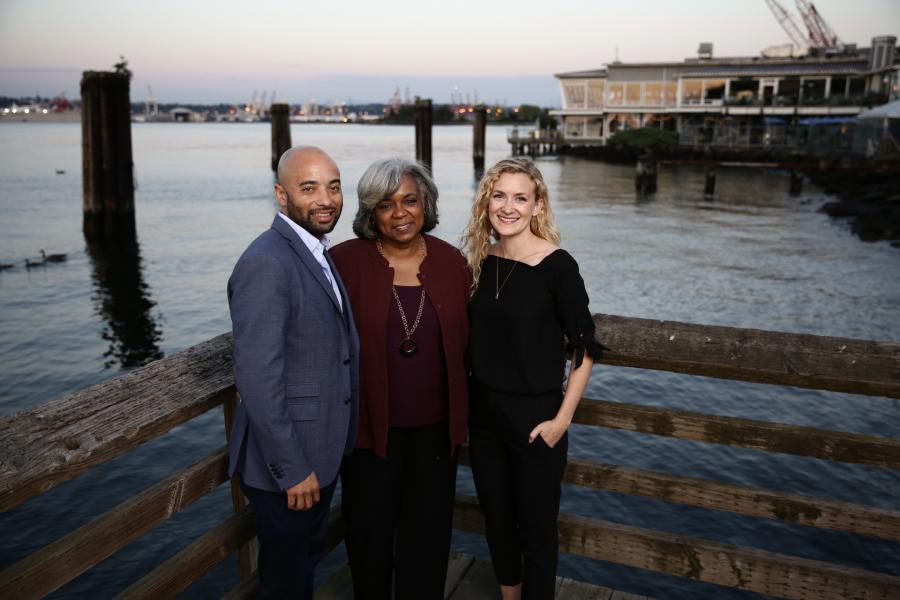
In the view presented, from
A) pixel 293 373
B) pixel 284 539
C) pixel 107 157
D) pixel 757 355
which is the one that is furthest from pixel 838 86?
pixel 284 539

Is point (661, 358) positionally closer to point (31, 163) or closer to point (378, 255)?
point (378, 255)

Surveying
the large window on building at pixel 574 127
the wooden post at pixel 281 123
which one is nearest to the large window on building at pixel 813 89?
the large window on building at pixel 574 127

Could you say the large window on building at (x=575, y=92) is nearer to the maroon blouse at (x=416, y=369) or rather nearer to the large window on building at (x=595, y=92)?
the large window on building at (x=595, y=92)

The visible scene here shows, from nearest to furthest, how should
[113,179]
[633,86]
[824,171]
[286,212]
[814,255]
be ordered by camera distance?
1. [286,212]
2. [814,255]
3. [113,179]
4. [824,171]
5. [633,86]

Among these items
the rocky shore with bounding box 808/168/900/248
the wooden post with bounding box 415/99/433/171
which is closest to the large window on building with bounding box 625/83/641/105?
the rocky shore with bounding box 808/168/900/248

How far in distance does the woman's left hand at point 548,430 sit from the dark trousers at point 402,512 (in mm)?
396

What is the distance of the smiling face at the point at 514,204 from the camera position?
9.54 ft

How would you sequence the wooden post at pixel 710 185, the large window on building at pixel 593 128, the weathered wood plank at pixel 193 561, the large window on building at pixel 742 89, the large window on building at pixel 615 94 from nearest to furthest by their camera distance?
1. the weathered wood plank at pixel 193 561
2. the wooden post at pixel 710 185
3. the large window on building at pixel 742 89
4. the large window on building at pixel 615 94
5. the large window on building at pixel 593 128

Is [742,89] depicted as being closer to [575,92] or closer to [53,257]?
[575,92]

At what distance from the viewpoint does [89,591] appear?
5.88m

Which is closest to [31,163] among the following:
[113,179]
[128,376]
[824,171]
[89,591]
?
[113,179]

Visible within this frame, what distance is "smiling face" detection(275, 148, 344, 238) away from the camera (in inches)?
103

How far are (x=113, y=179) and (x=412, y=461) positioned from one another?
21501 mm

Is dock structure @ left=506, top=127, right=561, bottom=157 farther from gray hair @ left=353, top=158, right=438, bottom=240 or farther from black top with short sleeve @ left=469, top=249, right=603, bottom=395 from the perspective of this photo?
black top with short sleeve @ left=469, top=249, right=603, bottom=395
